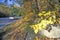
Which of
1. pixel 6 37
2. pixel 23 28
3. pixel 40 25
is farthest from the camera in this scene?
pixel 6 37

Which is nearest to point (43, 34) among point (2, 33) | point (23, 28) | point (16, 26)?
Result: point (23, 28)

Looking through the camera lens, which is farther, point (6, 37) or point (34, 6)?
point (6, 37)

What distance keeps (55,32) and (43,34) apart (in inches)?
10.2

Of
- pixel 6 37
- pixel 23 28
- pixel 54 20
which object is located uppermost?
pixel 54 20

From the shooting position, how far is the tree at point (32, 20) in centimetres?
330

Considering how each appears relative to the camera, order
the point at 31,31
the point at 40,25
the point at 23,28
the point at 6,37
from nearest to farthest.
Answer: the point at 40,25 < the point at 31,31 < the point at 23,28 < the point at 6,37

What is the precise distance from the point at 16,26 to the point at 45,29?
94 cm

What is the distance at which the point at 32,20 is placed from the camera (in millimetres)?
3586

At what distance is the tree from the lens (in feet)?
10.8

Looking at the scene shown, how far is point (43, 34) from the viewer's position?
3396 mm

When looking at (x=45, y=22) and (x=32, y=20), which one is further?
(x=32, y=20)

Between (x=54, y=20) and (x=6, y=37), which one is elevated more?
(x=54, y=20)

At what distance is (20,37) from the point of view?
3.73m

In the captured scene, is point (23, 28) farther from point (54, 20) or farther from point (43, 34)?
point (54, 20)
